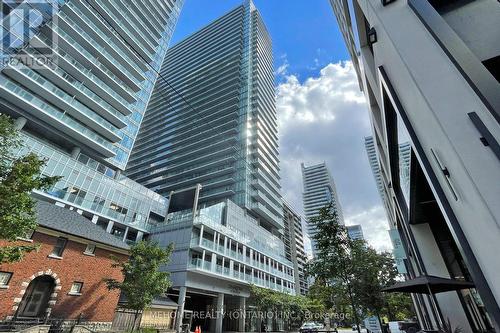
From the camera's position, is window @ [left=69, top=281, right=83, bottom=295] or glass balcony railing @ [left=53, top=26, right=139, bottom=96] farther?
glass balcony railing @ [left=53, top=26, right=139, bottom=96]

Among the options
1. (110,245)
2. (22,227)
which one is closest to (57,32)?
(110,245)

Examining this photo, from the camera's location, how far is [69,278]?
18.1m

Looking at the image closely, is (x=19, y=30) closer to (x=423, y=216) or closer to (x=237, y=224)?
(x=237, y=224)

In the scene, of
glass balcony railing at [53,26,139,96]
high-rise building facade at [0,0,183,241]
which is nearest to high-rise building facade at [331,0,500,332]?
high-rise building facade at [0,0,183,241]

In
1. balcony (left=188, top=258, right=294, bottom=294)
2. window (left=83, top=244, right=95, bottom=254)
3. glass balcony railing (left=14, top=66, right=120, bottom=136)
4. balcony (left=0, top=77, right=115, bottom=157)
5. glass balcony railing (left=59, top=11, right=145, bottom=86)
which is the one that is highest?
glass balcony railing (left=59, top=11, right=145, bottom=86)

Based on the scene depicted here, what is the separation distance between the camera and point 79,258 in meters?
19.0

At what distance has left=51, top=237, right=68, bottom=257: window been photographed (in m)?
18.1

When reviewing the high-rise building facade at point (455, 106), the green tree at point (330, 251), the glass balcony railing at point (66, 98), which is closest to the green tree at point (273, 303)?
the green tree at point (330, 251)

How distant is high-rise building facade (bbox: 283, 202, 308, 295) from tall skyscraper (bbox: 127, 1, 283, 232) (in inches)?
1069

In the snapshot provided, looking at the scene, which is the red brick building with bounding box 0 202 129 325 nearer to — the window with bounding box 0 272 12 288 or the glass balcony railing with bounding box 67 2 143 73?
the window with bounding box 0 272 12 288

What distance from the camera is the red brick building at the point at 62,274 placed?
15.8 meters

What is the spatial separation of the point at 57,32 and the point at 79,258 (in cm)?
3937

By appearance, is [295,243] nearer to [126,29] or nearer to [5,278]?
[126,29]

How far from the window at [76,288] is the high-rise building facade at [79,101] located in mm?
18151
